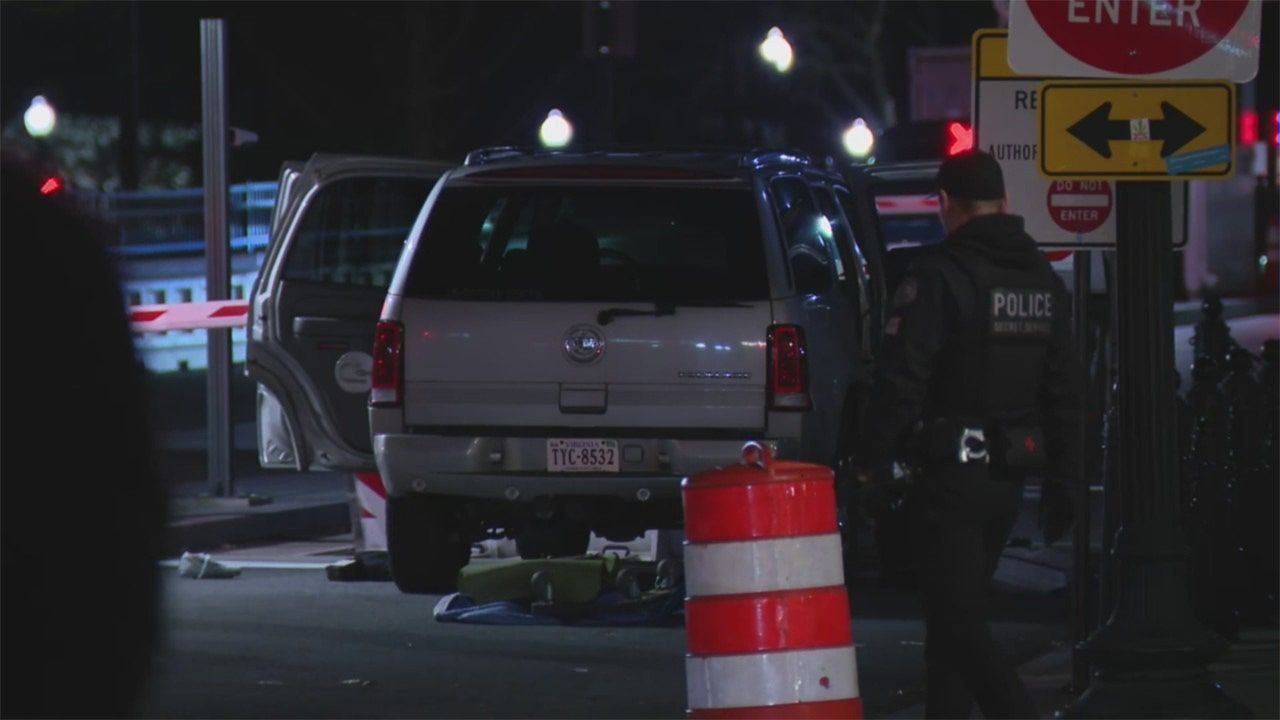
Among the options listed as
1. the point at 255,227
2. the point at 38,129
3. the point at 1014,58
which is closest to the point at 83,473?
the point at 1014,58

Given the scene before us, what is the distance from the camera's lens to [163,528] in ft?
7.04

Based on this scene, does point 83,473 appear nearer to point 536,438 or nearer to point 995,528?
point 995,528

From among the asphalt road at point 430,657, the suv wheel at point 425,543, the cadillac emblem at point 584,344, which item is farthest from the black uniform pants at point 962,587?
the suv wheel at point 425,543

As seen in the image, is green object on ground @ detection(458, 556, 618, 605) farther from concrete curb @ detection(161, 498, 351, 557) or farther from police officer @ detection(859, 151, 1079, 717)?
police officer @ detection(859, 151, 1079, 717)

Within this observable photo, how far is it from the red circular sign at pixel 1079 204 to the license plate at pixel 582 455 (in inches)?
98.1

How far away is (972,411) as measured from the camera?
648 centimetres

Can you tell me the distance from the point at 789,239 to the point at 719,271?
46 cm

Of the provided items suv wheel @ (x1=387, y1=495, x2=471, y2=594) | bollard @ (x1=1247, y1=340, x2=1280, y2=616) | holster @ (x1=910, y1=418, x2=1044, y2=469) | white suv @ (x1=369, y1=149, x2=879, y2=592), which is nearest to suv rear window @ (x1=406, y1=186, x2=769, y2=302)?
white suv @ (x1=369, y1=149, x2=879, y2=592)

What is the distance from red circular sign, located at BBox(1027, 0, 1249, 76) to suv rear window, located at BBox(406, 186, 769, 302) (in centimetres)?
281

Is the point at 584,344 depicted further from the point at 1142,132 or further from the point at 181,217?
the point at 181,217

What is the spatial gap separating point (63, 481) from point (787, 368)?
7.79 m

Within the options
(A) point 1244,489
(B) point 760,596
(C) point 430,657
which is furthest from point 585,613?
(B) point 760,596

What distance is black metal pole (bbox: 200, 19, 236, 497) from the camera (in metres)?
14.2

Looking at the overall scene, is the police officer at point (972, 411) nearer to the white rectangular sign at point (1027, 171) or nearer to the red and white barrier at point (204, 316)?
the white rectangular sign at point (1027, 171)
